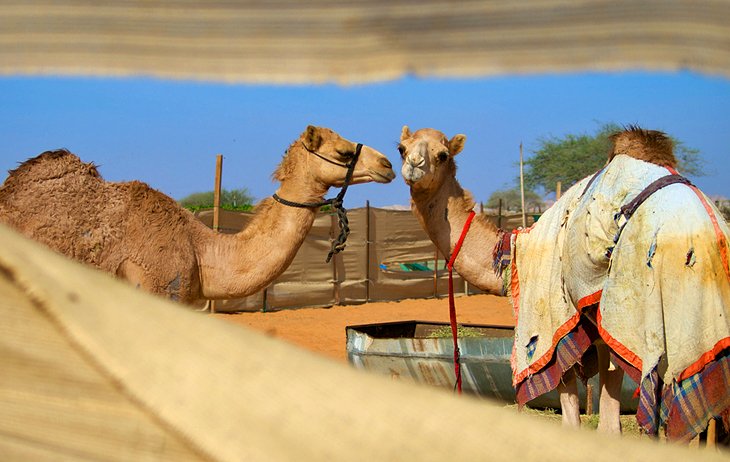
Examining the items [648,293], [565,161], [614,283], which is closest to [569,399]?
[614,283]

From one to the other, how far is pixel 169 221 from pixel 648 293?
3.43 meters

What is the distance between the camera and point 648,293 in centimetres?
Result: 338

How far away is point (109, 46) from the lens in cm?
73

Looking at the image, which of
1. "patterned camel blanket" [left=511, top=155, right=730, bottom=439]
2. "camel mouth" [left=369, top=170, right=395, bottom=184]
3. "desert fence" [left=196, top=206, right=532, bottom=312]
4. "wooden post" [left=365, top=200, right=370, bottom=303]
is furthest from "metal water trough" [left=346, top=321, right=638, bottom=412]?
"wooden post" [left=365, top=200, right=370, bottom=303]

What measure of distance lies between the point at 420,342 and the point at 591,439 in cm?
704

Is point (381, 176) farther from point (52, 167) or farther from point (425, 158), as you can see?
point (52, 167)

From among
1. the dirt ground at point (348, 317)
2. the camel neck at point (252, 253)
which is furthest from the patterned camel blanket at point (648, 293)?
the dirt ground at point (348, 317)

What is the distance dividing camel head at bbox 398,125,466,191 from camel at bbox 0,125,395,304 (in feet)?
3.16

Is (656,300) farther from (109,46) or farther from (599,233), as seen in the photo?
(109,46)

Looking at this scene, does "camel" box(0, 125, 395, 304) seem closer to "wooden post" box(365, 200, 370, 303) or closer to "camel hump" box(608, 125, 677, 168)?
"camel hump" box(608, 125, 677, 168)

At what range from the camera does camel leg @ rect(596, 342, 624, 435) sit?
4.25 meters

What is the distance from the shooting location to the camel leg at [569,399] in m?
4.29

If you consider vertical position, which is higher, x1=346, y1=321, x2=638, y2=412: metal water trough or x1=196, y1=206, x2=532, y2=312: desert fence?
x1=196, y1=206, x2=532, y2=312: desert fence

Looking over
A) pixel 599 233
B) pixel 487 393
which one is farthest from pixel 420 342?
pixel 599 233
